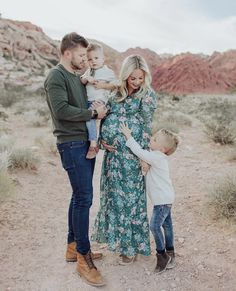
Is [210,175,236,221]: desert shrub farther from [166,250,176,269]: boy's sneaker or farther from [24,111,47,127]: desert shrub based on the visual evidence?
[24,111,47,127]: desert shrub

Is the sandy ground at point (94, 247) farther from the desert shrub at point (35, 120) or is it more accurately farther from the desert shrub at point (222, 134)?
the desert shrub at point (35, 120)

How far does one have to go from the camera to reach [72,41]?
3.70m

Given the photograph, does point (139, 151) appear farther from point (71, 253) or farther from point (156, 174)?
point (71, 253)

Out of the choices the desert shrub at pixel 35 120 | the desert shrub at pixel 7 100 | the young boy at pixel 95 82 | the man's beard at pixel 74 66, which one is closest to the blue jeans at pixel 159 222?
the young boy at pixel 95 82

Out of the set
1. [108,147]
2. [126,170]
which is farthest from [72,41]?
[126,170]

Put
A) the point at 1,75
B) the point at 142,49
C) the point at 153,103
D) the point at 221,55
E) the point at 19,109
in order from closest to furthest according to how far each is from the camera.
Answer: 1. the point at 153,103
2. the point at 19,109
3. the point at 1,75
4. the point at 221,55
5. the point at 142,49

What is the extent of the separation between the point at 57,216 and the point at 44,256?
1.31m

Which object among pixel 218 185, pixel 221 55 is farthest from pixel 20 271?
pixel 221 55

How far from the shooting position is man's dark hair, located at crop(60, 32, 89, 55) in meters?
3.70

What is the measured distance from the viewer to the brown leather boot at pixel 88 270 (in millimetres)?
4090

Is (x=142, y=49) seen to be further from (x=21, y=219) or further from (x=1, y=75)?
(x=21, y=219)

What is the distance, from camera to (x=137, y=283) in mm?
4160

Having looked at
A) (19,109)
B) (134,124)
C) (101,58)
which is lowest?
(19,109)

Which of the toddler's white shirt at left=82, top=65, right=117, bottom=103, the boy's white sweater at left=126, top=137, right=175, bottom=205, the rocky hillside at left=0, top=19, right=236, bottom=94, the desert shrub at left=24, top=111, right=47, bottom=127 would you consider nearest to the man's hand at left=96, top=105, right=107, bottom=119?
the toddler's white shirt at left=82, top=65, right=117, bottom=103
